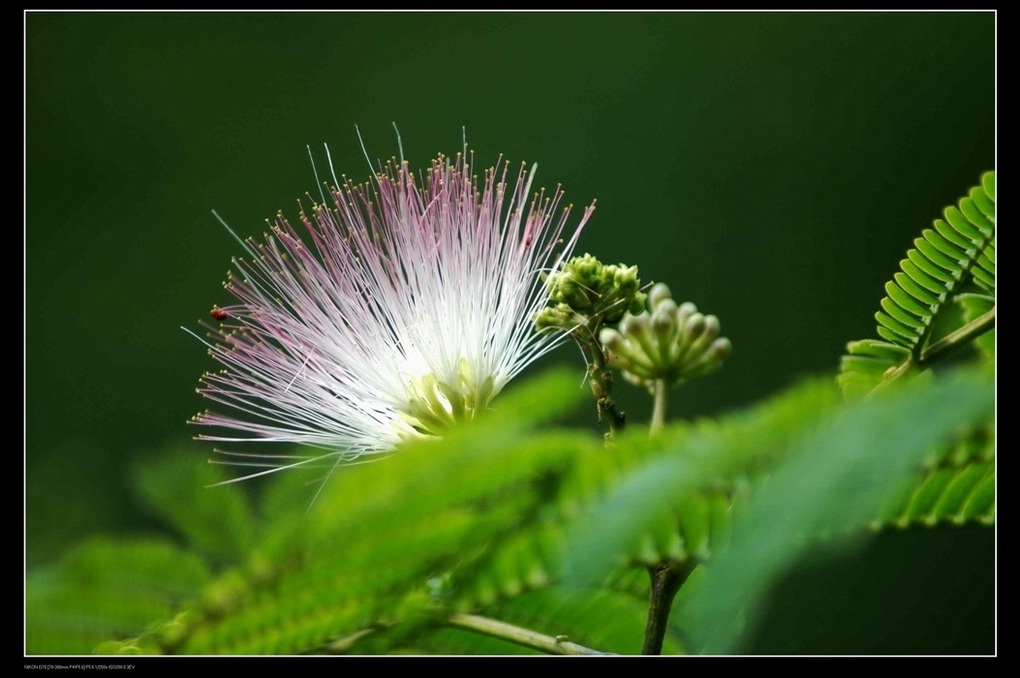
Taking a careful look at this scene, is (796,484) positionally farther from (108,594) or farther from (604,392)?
(108,594)

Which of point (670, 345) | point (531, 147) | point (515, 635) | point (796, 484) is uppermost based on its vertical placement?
point (531, 147)

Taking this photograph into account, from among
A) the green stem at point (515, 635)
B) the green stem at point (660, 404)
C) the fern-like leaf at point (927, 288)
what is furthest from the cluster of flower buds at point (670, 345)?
the green stem at point (515, 635)

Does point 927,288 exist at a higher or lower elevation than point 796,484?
higher

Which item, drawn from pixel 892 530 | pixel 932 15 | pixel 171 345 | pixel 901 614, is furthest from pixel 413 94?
pixel 892 530

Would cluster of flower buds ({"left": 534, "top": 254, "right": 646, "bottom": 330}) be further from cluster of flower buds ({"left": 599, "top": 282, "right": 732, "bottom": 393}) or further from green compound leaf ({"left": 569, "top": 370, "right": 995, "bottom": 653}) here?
green compound leaf ({"left": 569, "top": 370, "right": 995, "bottom": 653})

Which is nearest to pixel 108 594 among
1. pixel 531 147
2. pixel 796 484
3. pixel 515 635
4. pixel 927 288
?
pixel 515 635

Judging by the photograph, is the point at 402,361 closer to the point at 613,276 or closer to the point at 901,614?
the point at 613,276

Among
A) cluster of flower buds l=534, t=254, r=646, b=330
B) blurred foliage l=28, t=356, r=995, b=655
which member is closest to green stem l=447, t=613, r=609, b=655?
blurred foliage l=28, t=356, r=995, b=655

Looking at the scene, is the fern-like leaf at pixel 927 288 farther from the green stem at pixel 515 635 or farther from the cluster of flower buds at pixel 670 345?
the green stem at pixel 515 635
